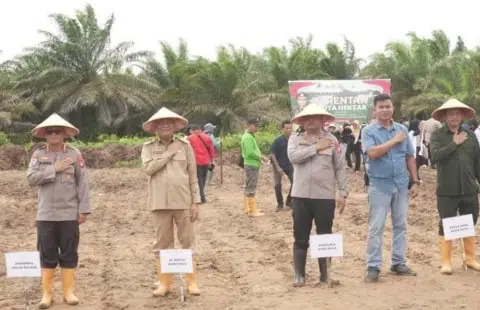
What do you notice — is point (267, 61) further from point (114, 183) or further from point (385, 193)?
point (385, 193)

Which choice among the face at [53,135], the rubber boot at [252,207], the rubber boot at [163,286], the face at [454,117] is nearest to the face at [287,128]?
the rubber boot at [252,207]

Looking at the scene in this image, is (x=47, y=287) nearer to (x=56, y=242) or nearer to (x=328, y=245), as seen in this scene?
(x=56, y=242)

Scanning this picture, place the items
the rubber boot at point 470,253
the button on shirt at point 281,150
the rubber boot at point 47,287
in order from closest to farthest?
the rubber boot at point 47,287
the rubber boot at point 470,253
the button on shirt at point 281,150

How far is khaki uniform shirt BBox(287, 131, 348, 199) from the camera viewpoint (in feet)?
21.0

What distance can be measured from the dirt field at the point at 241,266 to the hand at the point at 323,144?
4.34 ft

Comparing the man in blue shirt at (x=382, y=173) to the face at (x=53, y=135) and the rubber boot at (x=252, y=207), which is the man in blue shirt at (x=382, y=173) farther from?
the rubber boot at (x=252, y=207)

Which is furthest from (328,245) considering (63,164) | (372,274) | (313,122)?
(63,164)

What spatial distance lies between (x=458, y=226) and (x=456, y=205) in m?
0.28

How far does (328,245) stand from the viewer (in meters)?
6.37

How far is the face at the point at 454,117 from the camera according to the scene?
22.6ft

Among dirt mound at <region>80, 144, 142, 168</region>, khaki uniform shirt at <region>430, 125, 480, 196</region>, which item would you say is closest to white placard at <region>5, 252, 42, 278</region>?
khaki uniform shirt at <region>430, 125, 480, 196</region>

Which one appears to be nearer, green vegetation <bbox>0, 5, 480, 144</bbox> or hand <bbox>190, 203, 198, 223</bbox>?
hand <bbox>190, 203, 198, 223</bbox>

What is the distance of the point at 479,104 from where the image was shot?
1137 inches

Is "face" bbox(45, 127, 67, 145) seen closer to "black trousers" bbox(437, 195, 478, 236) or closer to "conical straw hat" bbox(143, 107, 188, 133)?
"conical straw hat" bbox(143, 107, 188, 133)
